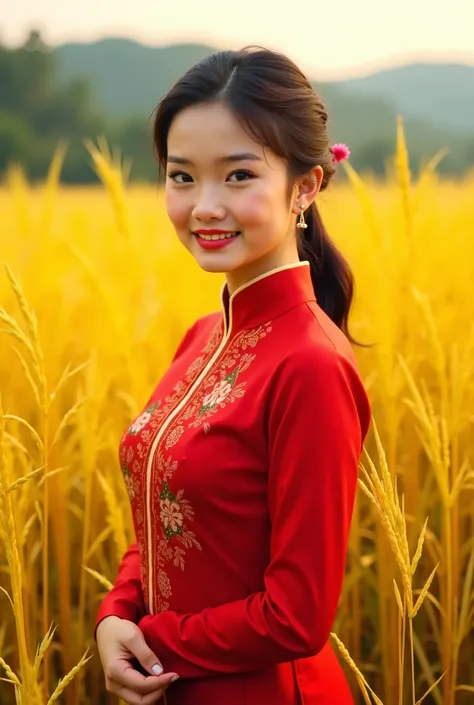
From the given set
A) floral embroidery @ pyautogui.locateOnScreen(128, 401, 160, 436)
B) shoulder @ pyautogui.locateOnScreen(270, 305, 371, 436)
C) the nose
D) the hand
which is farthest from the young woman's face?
the hand

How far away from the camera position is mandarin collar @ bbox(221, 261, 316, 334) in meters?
0.91

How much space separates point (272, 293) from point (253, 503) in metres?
0.22

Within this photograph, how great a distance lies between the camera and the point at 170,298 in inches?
79.0

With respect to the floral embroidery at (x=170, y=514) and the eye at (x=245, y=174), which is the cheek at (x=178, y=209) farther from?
the floral embroidery at (x=170, y=514)

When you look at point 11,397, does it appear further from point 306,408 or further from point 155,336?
point 306,408

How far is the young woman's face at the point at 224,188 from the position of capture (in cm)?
85

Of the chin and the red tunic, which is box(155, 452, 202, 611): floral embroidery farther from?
the chin

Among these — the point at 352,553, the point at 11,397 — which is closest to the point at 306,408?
the point at 352,553

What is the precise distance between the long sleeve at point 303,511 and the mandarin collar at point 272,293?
0.11 m

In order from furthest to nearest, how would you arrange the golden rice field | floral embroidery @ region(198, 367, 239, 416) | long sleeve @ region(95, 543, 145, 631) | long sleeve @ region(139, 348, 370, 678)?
the golden rice field < long sleeve @ region(95, 543, 145, 631) < floral embroidery @ region(198, 367, 239, 416) < long sleeve @ region(139, 348, 370, 678)

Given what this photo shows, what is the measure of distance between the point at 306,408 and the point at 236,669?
0.27 meters

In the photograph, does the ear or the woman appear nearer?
the woman

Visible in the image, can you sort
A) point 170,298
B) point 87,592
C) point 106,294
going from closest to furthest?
point 106,294 → point 87,592 → point 170,298

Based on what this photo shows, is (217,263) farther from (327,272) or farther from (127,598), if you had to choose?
(127,598)
